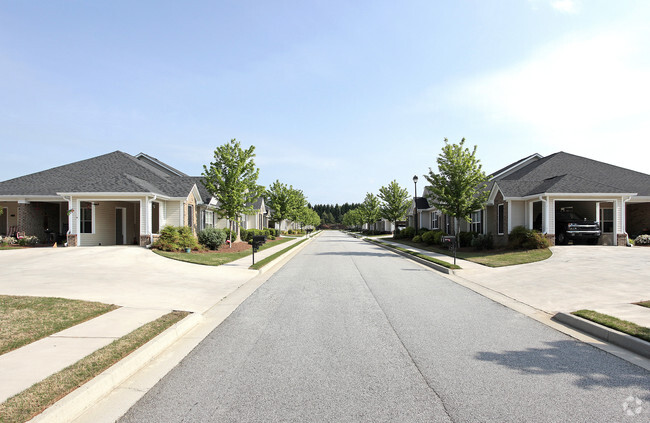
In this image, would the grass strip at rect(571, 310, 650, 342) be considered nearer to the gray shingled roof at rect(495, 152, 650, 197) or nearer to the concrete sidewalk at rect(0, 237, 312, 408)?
the concrete sidewalk at rect(0, 237, 312, 408)

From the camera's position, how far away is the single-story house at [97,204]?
71.5 feet

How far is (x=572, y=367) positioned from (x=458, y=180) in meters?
19.5

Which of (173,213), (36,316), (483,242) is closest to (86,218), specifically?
(173,213)

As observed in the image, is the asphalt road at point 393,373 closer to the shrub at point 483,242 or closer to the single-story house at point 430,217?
the shrub at point 483,242

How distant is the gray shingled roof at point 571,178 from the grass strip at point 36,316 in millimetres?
21851

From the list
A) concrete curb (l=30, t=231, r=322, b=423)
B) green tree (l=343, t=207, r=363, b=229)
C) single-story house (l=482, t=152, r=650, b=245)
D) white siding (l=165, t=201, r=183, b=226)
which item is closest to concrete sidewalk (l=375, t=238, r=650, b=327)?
single-story house (l=482, t=152, r=650, b=245)

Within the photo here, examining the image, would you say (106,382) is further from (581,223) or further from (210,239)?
(581,223)

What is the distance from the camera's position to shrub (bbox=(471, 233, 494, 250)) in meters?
24.0

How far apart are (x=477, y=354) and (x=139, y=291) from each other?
8.25 meters

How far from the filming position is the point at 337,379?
4.60 meters

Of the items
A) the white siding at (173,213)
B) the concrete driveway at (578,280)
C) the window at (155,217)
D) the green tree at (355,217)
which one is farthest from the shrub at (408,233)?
the green tree at (355,217)

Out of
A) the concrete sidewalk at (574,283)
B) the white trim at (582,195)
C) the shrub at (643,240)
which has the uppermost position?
the white trim at (582,195)

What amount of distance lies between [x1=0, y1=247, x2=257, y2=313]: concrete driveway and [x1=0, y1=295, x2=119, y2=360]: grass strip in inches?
25.7

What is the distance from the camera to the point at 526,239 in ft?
69.8
